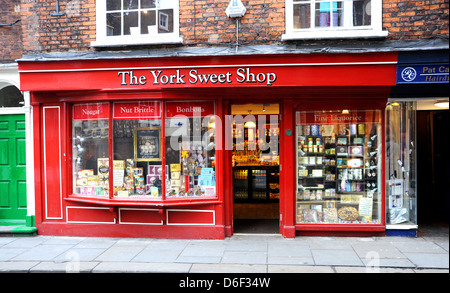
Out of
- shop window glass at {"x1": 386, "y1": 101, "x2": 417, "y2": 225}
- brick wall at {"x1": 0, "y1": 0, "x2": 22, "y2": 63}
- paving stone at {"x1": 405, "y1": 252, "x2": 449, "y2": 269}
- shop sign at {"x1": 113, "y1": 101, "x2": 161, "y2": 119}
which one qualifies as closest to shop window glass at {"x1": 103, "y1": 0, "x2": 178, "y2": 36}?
shop sign at {"x1": 113, "y1": 101, "x2": 161, "y2": 119}

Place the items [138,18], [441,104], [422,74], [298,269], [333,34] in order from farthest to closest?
[441,104] → [138,18] → [333,34] → [422,74] → [298,269]

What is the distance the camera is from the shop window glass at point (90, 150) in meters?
7.90

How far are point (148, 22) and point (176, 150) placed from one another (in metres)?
2.81

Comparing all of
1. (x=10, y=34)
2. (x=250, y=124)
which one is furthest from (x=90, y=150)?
(x=250, y=124)

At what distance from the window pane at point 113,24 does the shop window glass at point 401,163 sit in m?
5.96

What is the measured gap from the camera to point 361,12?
292 inches

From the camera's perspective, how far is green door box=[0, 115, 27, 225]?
8.42 m

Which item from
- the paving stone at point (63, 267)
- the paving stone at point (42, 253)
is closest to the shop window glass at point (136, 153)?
the paving stone at point (42, 253)

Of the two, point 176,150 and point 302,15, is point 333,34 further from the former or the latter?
point 176,150

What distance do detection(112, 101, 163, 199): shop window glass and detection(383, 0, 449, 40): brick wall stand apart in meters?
5.09

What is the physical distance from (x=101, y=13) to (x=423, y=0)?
6.53 meters

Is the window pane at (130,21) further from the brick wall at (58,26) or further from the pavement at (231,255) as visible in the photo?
the pavement at (231,255)

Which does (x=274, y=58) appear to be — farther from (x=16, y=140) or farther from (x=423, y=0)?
(x=16, y=140)

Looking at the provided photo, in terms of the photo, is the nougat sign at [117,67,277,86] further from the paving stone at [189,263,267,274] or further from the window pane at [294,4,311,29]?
the paving stone at [189,263,267,274]
